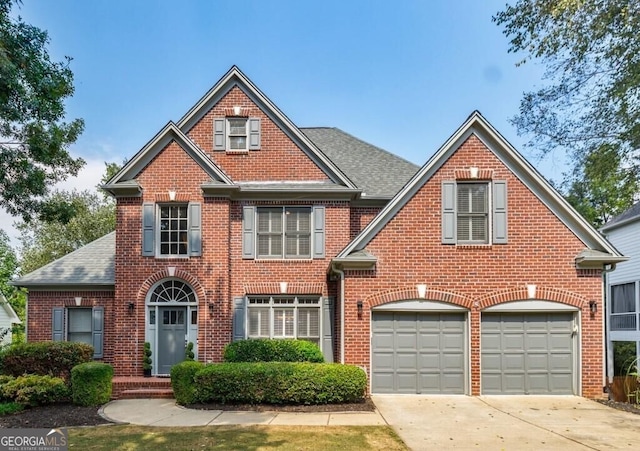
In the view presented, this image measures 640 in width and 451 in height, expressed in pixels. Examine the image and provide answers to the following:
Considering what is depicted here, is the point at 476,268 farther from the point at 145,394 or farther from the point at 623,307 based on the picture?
the point at 623,307

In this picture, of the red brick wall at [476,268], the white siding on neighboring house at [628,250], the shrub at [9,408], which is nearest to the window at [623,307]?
the white siding on neighboring house at [628,250]

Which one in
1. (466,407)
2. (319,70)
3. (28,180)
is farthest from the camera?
(319,70)

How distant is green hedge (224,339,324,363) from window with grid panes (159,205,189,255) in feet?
11.2

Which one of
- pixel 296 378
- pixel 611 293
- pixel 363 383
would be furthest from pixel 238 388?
pixel 611 293

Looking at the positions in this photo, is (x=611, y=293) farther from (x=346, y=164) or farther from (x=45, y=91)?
(x=45, y=91)

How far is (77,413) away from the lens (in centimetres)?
1154

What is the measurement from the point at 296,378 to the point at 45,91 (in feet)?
29.4

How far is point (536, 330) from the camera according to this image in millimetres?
13211

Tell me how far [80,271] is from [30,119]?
19.5ft

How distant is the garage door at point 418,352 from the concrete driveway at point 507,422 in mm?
395

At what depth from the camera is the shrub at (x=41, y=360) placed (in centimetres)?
1351

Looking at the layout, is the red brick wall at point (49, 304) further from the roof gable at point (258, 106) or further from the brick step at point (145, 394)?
the roof gable at point (258, 106)

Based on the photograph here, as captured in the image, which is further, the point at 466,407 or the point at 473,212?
the point at 473,212

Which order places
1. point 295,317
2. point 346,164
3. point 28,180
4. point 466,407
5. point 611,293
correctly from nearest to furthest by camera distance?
point 466,407
point 28,180
point 295,317
point 346,164
point 611,293
